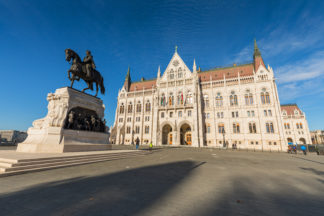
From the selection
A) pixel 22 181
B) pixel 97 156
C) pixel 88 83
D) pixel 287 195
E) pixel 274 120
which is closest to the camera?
pixel 287 195

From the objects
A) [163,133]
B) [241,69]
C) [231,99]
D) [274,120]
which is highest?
[241,69]

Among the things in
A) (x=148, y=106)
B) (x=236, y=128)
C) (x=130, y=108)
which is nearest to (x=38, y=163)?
(x=236, y=128)

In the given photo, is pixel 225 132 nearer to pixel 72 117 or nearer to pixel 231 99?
pixel 231 99

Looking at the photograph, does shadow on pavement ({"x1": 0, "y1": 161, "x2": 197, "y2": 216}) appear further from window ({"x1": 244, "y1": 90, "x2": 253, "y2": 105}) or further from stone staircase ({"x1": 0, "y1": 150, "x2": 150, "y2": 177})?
window ({"x1": 244, "y1": 90, "x2": 253, "y2": 105})

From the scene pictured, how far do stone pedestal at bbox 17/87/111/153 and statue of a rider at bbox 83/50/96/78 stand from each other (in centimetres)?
204

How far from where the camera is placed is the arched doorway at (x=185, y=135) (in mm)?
36391

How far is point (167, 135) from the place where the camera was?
1512 inches

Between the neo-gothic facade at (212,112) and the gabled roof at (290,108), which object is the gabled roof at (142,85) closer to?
the neo-gothic facade at (212,112)

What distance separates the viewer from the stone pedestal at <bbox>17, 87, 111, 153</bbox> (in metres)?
8.28

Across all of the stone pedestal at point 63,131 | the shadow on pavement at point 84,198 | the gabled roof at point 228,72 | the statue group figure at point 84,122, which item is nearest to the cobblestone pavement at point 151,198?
the shadow on pavement at point 84,198

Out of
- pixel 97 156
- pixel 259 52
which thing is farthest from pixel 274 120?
pixel 97 156

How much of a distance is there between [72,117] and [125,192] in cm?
846

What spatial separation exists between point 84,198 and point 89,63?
1198 centimetres

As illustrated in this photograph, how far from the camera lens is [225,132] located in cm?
3244
